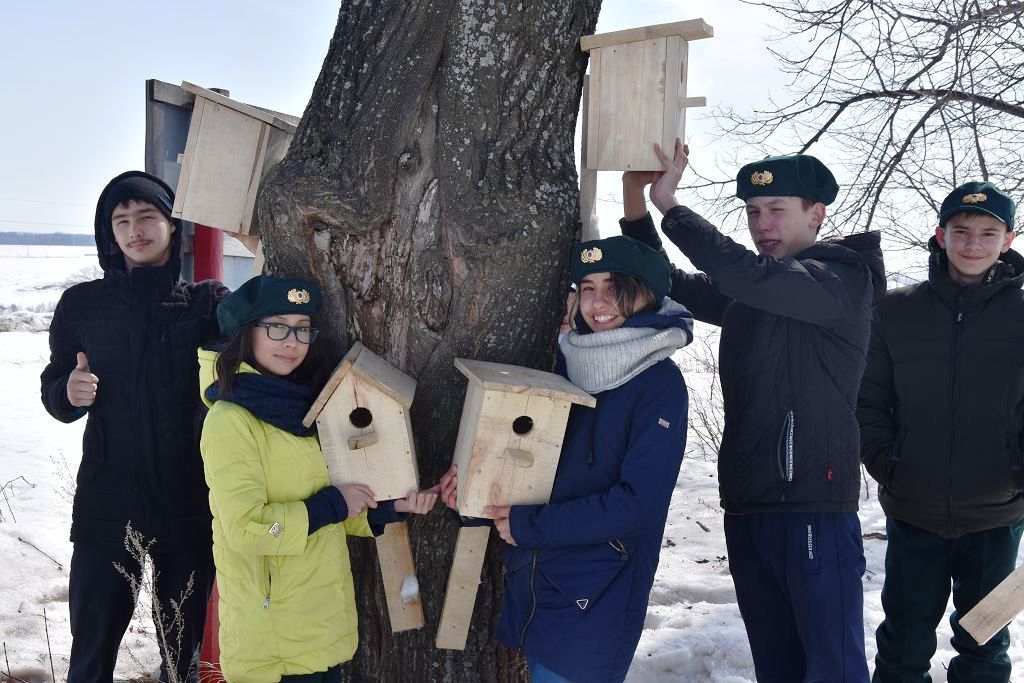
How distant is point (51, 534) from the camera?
5469 mm

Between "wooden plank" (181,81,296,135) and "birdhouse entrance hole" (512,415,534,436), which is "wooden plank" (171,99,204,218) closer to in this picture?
"wooden plank" (181,81,296,135)

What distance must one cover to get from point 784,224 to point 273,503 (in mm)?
1918

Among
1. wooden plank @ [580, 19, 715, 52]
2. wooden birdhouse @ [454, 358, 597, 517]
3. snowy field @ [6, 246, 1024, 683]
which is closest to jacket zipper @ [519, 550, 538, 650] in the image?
wooden birdhouse @ [454, 358, 597, 517]

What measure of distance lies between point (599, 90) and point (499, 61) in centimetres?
37

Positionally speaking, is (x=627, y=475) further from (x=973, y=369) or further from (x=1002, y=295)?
(x=1002, y=295)

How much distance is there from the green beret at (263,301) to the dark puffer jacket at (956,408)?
7.71ft

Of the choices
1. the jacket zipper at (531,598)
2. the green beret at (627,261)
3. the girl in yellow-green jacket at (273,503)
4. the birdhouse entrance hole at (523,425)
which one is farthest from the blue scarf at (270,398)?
the green beret at (627,261)

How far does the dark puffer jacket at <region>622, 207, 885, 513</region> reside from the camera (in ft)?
8.56

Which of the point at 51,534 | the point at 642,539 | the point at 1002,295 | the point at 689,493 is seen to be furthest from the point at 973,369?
the point at 51,534

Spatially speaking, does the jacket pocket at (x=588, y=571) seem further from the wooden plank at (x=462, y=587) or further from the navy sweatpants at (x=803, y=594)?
the navy sweatpants at (x=803, y=594)

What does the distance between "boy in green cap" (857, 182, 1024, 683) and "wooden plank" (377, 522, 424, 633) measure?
1.92 meters

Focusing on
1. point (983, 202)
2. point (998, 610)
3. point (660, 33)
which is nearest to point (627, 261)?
point (660, 33)

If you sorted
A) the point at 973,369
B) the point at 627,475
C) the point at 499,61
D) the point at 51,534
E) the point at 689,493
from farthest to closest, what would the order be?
the point at 689,493
the point at 51,534
the point at 973,369
the point at 499,61
the point at 627,475

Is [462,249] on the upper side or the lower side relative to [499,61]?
lower
